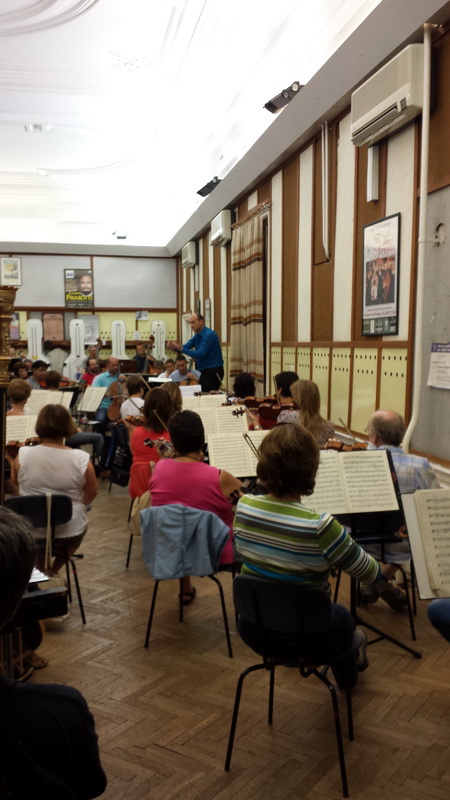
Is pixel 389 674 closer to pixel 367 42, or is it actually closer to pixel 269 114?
pixel 367 42

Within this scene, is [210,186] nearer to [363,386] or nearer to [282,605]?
[363,386]

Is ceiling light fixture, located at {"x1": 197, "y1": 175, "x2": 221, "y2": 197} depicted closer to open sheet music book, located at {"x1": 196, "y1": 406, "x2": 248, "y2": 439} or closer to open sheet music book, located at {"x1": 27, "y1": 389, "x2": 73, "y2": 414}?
open sheet music book, located at {"x1": 27, "y1": 389, "x2": 73, "y2": 414}

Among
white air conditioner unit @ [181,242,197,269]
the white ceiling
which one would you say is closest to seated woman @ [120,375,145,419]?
the white ceiling

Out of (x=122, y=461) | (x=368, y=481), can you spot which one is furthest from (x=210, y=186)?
(x=368, y=481)

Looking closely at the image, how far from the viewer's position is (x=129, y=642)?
319 cm

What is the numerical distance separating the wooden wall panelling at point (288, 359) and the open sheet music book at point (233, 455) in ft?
11.3

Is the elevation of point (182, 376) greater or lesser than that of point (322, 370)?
lesser

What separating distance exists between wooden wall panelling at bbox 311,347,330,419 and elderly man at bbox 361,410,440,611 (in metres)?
2.51

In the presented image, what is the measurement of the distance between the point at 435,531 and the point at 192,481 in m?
1.34

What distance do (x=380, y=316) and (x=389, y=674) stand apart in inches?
113

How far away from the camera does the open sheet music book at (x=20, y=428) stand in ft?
14.9

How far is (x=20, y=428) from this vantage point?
459cm

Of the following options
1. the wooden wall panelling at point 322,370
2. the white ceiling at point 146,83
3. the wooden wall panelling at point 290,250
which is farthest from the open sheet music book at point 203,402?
the white ceiling at point 146,83

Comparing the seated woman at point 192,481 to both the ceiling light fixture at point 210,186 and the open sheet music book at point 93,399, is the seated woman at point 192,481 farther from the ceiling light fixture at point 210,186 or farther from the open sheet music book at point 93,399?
the ceiling light fixture at point 210,186
